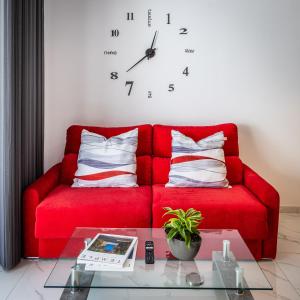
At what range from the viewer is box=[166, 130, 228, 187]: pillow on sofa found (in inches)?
110

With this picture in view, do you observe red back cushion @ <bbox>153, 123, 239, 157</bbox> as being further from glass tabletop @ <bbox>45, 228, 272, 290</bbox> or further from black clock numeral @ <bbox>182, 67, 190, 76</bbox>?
glass tabletop @ <bbox>45, 228, 272, 290</bbox>

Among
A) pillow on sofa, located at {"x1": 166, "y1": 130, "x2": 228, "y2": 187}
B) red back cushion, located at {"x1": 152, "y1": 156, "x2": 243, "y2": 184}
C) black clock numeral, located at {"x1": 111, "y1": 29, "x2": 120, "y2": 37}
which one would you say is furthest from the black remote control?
black clock numeral, located at {"x1": 111, "y1": 29, "x2": 120, "y2": 37}

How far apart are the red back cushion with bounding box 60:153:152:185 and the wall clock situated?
66cm

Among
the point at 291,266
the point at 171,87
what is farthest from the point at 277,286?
the point at 171,87

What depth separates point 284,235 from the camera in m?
2.97

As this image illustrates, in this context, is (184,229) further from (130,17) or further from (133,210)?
(130,17)

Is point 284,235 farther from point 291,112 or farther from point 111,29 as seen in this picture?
point 111,29

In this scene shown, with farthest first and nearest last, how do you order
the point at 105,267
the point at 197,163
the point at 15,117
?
the point at 197,163
the point at 15,117
the point at 105,267

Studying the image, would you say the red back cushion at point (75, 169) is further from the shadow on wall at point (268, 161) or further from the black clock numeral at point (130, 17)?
the black clock numeral at point (130, 17)

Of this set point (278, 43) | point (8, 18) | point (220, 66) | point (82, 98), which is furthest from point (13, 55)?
point (278, 43)

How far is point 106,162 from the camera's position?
9.24 ft

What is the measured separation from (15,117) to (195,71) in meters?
1.68

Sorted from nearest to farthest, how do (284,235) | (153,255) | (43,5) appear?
1. (153,255)
2. (284,235)
3. (43,5)

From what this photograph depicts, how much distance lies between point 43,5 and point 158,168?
173 centimetres
